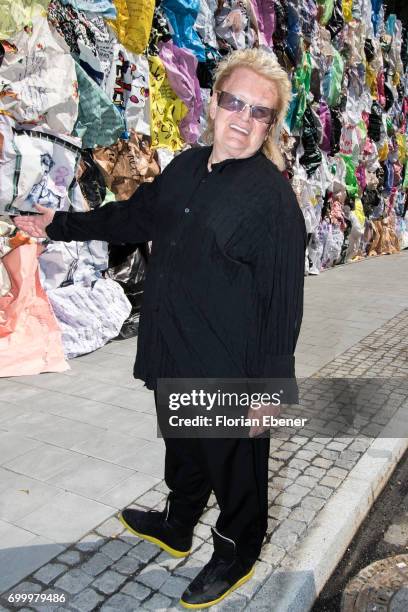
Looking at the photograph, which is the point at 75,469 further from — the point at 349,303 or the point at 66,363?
the point at 349,303

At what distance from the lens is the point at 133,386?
4.68 m

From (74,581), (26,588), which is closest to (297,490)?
(74,581)

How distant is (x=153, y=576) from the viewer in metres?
2.40

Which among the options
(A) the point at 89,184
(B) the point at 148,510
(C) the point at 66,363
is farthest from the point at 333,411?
(A) the point at 89,184

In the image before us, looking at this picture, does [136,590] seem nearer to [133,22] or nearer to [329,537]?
[329,537]

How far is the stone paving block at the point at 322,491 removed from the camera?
3072 mm

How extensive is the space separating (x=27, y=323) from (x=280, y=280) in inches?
143

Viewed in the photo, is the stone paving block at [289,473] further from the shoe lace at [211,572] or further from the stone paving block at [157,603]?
the stone paving block at [157,603]

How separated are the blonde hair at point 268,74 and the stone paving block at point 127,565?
1.82 meters

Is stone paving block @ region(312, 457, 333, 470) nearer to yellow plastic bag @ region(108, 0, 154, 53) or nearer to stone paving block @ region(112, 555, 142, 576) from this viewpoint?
stone paving block @ region(112, 555, 142, 576)

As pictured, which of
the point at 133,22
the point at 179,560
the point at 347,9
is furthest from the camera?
the point at 347,9

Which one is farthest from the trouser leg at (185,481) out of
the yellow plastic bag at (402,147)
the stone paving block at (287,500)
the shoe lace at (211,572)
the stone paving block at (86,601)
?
the yellow plastic bag at (402,147)

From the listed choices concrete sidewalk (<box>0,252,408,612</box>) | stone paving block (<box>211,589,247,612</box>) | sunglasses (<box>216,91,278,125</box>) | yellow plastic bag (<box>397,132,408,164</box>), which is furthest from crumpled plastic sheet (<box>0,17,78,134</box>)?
yellow plastic bag (<box>397,132,408,164</box>)

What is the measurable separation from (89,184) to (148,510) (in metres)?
3.89
